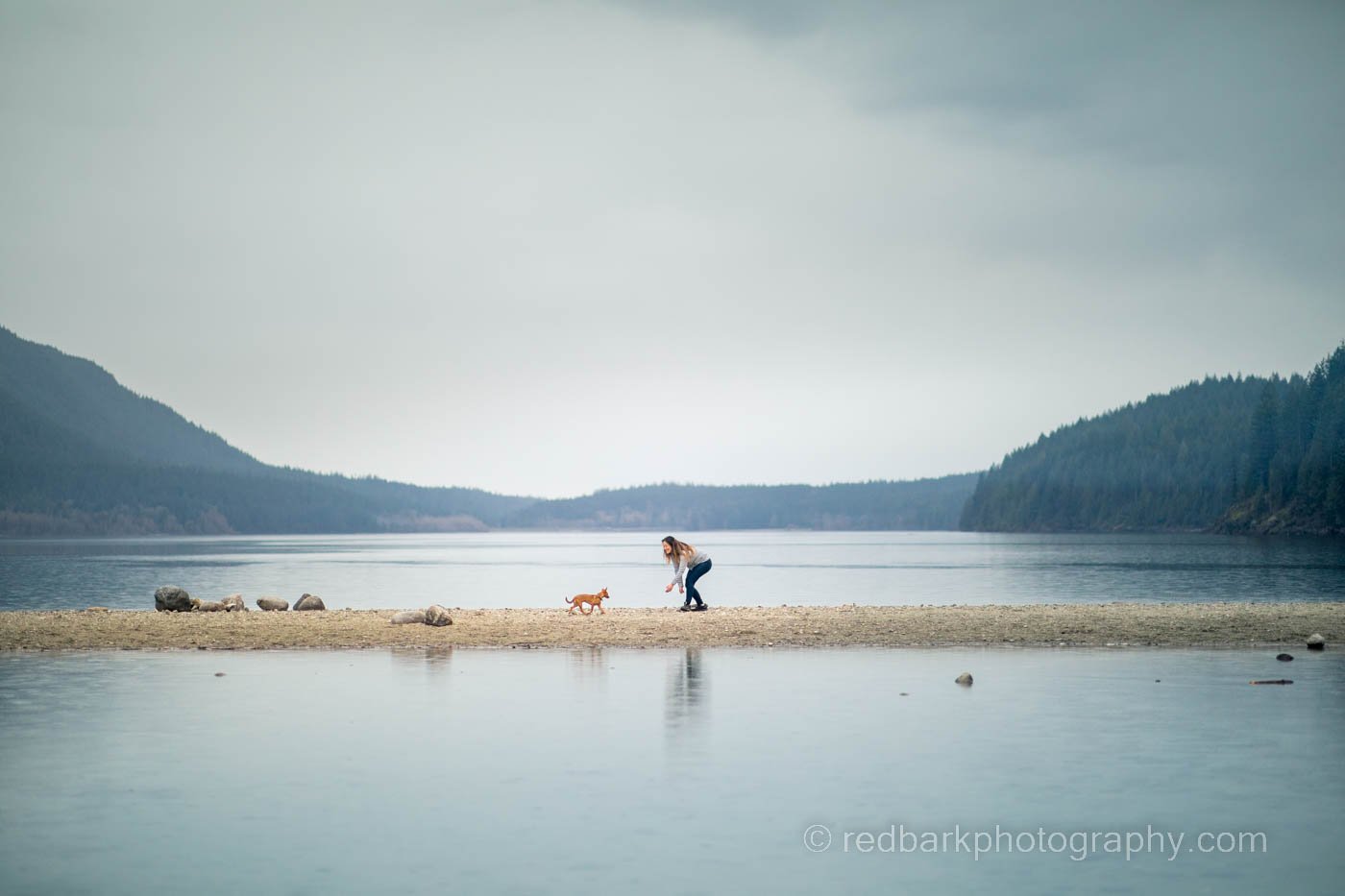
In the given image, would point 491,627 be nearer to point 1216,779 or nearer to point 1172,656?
point 1172,656

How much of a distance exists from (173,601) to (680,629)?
51.7 feet

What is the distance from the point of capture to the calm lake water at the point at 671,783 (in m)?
10.6

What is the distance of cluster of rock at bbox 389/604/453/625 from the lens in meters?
31.9

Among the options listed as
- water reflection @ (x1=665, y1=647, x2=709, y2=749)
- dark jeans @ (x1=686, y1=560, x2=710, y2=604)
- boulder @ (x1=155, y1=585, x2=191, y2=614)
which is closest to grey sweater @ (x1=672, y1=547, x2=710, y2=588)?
dark jeans @ (x1=686, y1=560, x2=710, y2=604)

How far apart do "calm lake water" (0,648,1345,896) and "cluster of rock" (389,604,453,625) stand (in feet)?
27.3

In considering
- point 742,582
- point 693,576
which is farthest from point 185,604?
point 742,582

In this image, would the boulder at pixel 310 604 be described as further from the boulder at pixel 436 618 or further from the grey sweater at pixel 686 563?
the grey sweater at pixel 686 563

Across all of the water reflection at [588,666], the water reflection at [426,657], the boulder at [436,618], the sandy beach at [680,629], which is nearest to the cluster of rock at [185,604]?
the sandy beach at [680,629]

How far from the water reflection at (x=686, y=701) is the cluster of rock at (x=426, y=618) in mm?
8066

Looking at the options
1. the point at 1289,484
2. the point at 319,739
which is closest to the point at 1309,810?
the point at 319,739

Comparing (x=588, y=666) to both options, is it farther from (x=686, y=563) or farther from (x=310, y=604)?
(x=310, y=604)

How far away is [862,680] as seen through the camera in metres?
22.5

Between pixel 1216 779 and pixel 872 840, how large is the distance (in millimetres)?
4753

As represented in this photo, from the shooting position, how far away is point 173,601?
1430 inches
